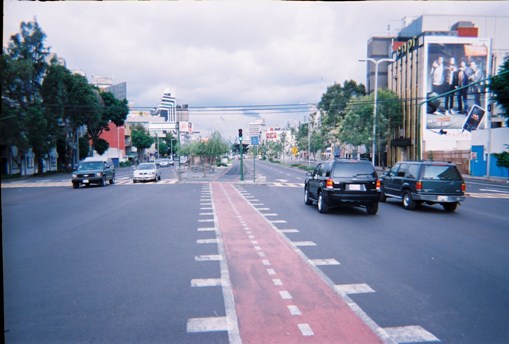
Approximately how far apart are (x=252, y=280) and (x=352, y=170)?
7893 millimetres

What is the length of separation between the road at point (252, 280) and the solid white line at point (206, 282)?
30 millimetres

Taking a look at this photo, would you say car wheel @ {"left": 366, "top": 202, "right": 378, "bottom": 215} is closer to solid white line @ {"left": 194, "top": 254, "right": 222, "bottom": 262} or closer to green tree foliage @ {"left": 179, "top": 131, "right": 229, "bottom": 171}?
solid white line @ {"left": 194, "top": 254, "right": 222, "bottom": 262}

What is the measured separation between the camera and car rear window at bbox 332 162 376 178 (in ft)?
43.4

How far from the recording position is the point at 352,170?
43.6 feet

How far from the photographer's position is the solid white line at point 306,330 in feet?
14.4

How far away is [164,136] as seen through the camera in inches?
5517

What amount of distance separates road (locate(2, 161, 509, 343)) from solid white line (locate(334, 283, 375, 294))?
28 millimetres

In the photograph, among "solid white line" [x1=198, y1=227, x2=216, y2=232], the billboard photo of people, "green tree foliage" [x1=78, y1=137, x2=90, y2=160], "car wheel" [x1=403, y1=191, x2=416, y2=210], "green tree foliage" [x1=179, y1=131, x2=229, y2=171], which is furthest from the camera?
"green tree foliage" [x1=78, y1=137, x2=90, y2=160]

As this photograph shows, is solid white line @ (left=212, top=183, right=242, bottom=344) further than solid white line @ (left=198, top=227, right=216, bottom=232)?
No

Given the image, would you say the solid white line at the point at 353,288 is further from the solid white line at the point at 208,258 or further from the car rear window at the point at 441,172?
the car rear window at the point at 441,172

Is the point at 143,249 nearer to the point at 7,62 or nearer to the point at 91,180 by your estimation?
the point at 7,62

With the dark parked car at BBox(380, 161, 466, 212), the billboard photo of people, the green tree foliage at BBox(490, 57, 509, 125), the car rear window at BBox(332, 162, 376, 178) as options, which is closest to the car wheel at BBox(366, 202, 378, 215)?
the car rear window at BBox(332, 162, 376, 178)

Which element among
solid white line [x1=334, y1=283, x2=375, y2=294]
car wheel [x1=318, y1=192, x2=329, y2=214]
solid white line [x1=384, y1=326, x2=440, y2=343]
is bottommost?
solid white line [x1=334, y1=283, x2=375, y2=294]

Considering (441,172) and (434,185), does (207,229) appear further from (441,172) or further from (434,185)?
(441,172)
